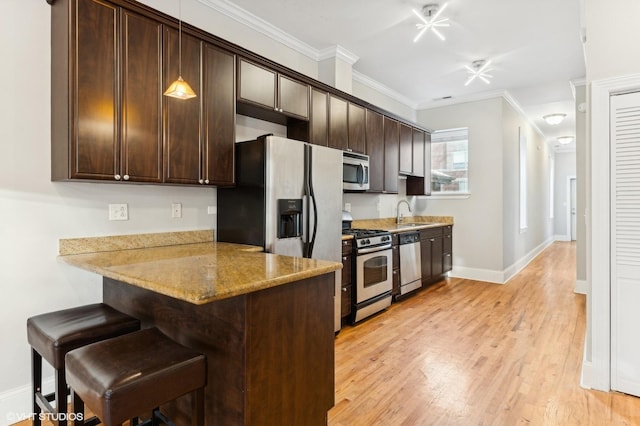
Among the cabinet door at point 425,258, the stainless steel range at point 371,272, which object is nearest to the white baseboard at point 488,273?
the cabinet door at point 425,258

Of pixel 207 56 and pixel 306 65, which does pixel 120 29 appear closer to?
pixel 207 56

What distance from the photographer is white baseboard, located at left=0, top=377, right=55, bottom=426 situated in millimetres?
2018

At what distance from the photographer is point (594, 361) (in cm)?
240

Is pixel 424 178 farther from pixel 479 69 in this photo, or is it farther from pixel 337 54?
pixel 337 54

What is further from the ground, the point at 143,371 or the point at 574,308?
the point at 143,371

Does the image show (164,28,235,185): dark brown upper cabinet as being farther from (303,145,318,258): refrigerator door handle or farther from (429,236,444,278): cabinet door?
(429,236,444,278): cabinet door

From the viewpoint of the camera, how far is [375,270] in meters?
3.90

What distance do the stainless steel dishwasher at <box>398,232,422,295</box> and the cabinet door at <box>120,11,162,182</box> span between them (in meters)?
3.09

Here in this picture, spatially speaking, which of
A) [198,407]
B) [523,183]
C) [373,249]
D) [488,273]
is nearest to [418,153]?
[488,273]

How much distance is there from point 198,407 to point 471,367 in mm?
2177

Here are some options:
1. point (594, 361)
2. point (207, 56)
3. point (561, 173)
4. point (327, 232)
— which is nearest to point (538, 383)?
point (594, 361)

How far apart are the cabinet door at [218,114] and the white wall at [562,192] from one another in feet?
39.4

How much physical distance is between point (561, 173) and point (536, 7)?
10042 mm

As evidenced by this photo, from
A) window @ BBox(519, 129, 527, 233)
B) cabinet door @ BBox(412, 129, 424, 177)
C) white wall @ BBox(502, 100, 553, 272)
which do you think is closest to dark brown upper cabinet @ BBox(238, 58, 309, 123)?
cabinet door @ BBox(412, 129, 424, 177)
